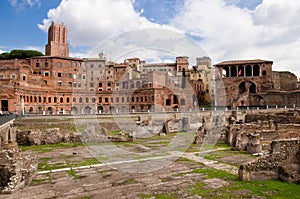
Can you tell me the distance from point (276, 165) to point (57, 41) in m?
93.6

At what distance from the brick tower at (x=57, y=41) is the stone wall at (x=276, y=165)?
3528 inches

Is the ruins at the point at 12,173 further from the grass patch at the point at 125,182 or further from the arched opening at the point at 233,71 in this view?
the arched opening at the point at 233,71

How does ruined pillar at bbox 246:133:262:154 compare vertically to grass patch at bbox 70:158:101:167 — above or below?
above

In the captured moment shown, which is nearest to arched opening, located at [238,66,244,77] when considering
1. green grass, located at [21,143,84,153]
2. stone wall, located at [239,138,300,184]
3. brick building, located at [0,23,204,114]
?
brick building, located at [0,23,204,114]

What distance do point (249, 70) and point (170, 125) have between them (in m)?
43.3

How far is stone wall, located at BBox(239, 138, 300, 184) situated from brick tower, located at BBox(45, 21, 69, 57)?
89624mm

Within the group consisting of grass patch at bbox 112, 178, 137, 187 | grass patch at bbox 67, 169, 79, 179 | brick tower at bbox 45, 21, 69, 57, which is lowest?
grass patch at bbox 112, 178, 137, 187

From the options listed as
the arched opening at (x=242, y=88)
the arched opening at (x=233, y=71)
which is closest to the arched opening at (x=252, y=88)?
the arched opening at (x=242, y=88)

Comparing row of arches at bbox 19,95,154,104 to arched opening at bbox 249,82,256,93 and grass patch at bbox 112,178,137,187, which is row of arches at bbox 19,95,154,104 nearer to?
arched opening at bbox 249,82,256,93

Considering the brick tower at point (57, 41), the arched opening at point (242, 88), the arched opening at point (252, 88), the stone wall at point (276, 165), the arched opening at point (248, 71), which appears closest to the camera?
the stone wall at point (276, 165)

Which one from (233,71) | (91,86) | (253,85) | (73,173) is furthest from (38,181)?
(233,71)

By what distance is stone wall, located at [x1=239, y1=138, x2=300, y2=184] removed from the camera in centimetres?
1134

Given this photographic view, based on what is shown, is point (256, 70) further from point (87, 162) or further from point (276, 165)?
point (87, 162)

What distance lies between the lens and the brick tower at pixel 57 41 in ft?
298
